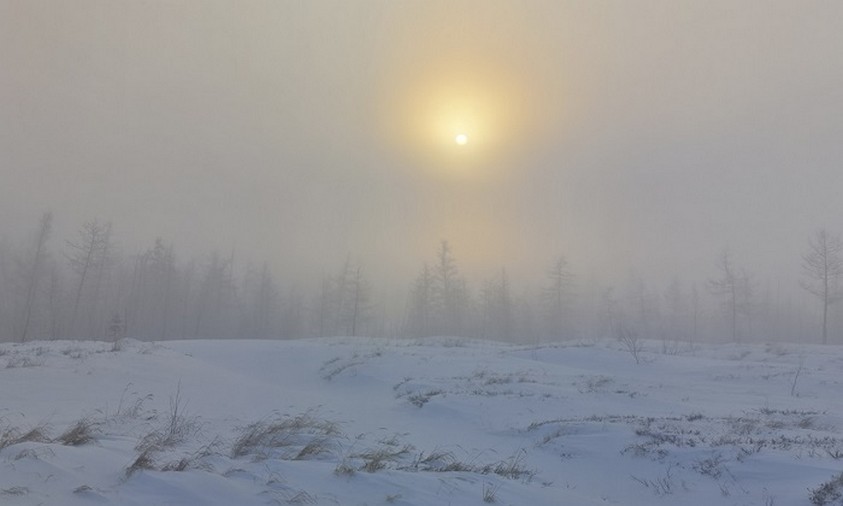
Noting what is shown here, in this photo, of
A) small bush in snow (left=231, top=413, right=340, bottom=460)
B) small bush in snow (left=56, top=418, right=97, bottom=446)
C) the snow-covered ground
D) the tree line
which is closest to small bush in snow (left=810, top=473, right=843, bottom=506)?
the snow-covered ground

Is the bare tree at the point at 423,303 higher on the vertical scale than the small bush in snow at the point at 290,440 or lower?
higher

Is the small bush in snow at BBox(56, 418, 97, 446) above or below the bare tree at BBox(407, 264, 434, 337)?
below

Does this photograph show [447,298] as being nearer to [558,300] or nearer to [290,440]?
[558,300]

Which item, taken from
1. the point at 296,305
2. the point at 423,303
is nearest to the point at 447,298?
the point at 423,303

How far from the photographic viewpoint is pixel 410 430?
1112cm

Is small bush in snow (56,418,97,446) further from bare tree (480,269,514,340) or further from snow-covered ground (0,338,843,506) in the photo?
bare tree (480,269,514,340)

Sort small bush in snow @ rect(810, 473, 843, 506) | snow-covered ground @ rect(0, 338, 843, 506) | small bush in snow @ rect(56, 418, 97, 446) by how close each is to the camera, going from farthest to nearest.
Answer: small bush in snow @ rect(56, 418, 97, 446) < small bush in snow @ rect(810, 473, 843, 506) < snow-covered ground @ rect(0, 338, 843, 506)

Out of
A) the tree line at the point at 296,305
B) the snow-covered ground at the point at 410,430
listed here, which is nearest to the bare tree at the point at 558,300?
the tree line at the point at 296,305

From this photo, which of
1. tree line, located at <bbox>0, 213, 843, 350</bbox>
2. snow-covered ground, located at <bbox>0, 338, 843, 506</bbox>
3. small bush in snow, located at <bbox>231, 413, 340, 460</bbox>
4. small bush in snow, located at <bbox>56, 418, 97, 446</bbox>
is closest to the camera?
snow-covered ground, located at <bbox>0, 338, 843, 506</bbox>

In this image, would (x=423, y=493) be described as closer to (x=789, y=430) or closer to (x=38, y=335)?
(x=789, y=430)

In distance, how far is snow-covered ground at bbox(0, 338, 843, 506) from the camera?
502 cm

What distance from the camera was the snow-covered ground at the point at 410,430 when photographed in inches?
197

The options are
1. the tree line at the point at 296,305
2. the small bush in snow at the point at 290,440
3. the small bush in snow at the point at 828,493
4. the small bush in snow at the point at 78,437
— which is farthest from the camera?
the tree line at the point at 296,305

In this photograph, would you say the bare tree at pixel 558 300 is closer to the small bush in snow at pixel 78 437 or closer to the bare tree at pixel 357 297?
the bare tree at pixel 357 297
